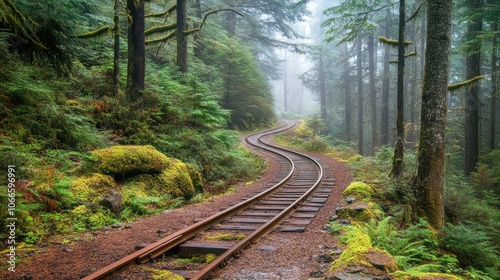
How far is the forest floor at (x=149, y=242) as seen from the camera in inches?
153

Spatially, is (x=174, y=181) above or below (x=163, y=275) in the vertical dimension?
above

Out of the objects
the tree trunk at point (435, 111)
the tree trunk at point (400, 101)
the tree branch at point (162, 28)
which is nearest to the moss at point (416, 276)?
the tree trunk at point (435, 111)

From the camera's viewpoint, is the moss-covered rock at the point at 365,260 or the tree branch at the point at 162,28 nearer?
the moss-covered rock at the point at 365,260

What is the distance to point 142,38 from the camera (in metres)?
11.5

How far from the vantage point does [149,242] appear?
493cm

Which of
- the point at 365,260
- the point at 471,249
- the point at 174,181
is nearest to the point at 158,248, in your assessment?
the point at 365,260

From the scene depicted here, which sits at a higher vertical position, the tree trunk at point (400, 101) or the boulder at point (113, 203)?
the tree trunk at point (400, 101)

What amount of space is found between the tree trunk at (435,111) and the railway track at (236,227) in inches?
103

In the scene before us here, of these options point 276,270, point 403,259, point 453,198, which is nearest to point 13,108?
point 276,270

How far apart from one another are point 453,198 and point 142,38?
1208 cm

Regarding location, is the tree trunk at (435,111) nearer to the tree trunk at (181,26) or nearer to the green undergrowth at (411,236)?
the green undergrowth at (411,236)

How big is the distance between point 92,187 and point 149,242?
2619 millimetres

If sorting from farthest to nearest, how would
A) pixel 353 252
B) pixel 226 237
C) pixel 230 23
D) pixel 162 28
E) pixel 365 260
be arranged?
pixel 230 23
pixel 162 28
pixel 226 237
pixel 353 252
pixel 365 260

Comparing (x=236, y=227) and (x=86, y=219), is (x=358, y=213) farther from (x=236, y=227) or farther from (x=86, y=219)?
(x=86, y=219)
